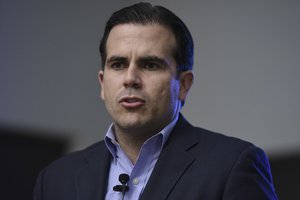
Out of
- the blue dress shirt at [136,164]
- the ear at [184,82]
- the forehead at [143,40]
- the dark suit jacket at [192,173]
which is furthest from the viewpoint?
the ear at [184,82]

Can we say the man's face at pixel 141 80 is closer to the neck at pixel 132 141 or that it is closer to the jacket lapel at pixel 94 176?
the neck at pixel 132 141

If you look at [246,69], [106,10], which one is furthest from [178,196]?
[106,10]

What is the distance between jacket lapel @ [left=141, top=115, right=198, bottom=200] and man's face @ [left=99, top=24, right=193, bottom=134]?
10cm

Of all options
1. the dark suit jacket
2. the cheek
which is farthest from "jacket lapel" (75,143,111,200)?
the cheek

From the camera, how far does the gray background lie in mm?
3781

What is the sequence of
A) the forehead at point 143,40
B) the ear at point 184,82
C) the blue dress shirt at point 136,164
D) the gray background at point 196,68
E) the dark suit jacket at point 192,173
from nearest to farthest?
the dark suit jacket at point 192,173
the blue dress shirt at point 136,164
the forehead at point 143,40
the ear at point 184,82
the gray background at point 196,68

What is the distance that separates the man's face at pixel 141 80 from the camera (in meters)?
2.28

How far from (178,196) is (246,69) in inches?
80.3

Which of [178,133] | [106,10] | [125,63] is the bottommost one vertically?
[178,133]

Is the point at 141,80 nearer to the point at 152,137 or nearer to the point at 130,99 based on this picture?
the point at 130,99

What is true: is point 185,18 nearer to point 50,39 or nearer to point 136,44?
point 50,39

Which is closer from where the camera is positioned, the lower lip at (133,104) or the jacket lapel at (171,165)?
the jacket lapel at (171,165)

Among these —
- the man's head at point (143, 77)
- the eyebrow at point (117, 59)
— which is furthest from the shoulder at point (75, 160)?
the eyebrow at point (117, 59)

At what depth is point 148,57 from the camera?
2328 millimetres
